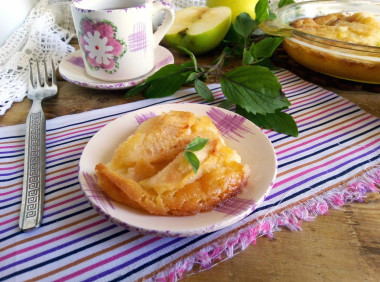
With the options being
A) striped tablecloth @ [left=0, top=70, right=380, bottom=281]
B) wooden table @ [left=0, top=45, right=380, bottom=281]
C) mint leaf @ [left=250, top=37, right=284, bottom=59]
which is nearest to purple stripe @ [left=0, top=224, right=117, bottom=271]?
striped tablecloth @ [left=0, top=70, right=380, bottom=281]

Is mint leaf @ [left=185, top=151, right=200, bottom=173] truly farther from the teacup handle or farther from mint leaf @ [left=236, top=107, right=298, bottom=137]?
the teacup handle

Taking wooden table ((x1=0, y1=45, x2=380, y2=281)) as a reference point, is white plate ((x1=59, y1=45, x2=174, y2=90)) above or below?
above

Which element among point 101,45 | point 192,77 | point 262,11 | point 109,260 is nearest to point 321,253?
point 109,260

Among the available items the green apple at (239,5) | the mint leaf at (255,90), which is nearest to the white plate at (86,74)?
the mint leaf at (255,90)

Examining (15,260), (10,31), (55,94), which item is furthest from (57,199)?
(10,31)

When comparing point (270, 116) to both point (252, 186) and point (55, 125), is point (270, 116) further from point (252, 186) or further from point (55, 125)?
point (55, 125)

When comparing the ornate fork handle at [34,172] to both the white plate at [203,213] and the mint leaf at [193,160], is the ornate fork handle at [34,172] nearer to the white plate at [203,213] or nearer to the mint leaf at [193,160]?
the white plate at [203,213]
